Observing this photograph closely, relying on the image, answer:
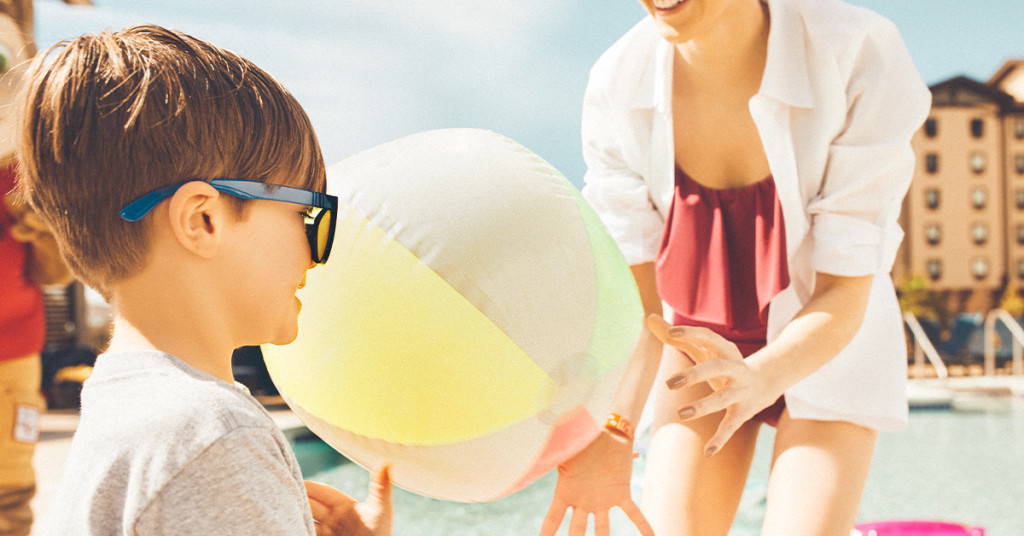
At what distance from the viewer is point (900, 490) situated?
28.2 feet

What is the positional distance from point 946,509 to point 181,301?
8533 mm

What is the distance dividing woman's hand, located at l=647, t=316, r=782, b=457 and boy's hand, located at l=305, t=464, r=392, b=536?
583mm

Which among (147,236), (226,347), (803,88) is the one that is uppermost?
(803,88)

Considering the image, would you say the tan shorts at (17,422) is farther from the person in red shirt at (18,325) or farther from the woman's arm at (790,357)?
the woman's arm at (790,357)

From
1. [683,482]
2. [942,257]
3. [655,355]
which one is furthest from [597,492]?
[942,257]

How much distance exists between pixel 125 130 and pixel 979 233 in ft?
152

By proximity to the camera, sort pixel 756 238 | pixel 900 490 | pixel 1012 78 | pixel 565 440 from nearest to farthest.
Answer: pixel 565 440, pixel 756 238, pixel 900 490, pixel 1012 78

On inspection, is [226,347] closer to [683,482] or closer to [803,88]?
[683,482]

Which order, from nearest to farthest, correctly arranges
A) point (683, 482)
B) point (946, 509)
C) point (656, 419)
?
point (683, 482) → point (656, 419) → point (946, 509)

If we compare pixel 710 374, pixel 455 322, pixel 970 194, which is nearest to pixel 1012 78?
pixel 970 194

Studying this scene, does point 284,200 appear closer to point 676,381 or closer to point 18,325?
point 676,381

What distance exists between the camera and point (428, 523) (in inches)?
280

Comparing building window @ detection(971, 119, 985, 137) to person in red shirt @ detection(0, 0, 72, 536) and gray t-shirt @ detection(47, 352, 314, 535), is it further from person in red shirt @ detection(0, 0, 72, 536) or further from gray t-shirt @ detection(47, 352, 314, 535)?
gray t-shirt @ detection(47, 352, 314, 535)

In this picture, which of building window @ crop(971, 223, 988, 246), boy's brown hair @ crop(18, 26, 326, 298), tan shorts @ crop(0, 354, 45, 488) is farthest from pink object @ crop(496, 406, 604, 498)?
building window @ crop(971, 223, 988, 246)
